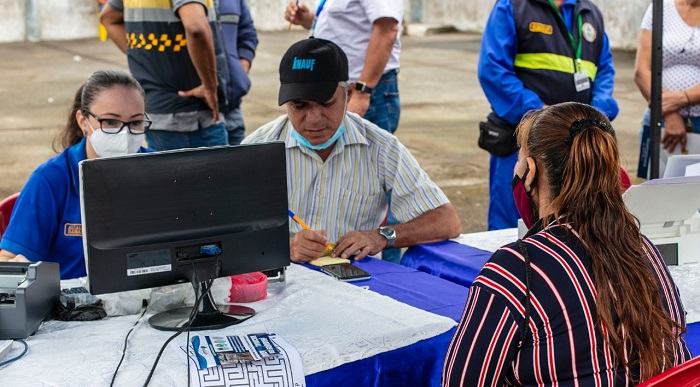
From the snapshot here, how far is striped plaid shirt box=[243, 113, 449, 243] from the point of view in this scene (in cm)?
337

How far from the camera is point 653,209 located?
2773 millimetres

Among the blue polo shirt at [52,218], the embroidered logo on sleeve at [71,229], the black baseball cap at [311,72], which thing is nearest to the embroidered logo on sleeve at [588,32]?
the black baseball cap at [311,72]

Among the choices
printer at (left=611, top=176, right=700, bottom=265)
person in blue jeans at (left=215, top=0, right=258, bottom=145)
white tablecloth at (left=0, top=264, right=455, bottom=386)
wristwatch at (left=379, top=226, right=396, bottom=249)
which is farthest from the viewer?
person in blue jeans at (left=215, top=0, right=258, bottom=145)

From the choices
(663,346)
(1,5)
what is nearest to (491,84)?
(663,346)

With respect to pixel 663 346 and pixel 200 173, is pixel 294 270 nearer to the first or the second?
pixel 200 173

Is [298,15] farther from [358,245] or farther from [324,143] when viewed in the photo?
[358,245]

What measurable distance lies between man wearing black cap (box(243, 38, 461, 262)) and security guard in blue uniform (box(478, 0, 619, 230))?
3.65 ft

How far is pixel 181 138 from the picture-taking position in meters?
4.43

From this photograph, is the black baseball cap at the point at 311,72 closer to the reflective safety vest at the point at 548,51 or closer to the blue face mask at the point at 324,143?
the blue face mask at the point at 324,143

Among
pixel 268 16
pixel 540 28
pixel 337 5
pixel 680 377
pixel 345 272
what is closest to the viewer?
pixel 680 377

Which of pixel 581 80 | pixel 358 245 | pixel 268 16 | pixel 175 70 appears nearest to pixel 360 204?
pixel 358 245

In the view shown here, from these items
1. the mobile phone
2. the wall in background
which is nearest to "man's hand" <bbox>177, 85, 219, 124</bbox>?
the mobile phone

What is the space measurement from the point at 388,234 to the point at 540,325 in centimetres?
138

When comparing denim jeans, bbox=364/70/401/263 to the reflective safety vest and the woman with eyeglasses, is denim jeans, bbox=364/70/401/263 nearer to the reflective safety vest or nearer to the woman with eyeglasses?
the reflective safety vest
